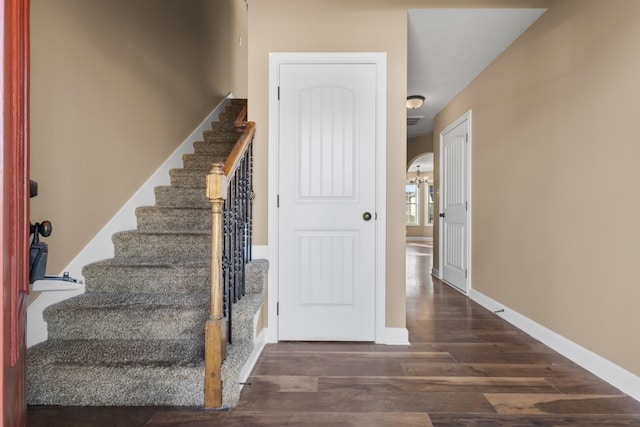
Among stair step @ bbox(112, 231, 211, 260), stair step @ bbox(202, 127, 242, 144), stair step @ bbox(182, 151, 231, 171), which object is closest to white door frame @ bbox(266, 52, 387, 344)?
stair step @ bbox(112, 231, 211, 260)

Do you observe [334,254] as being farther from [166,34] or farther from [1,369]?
[166,34]

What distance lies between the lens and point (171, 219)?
8.50 feet

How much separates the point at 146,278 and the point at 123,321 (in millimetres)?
341

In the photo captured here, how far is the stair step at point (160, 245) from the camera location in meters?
2.35

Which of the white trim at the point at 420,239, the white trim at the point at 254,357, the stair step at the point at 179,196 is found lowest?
the white trim at the point at 254,357

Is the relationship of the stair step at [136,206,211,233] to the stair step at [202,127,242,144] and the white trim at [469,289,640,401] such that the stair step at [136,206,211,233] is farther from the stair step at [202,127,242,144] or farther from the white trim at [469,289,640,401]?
the white trim at [469,289,640,401]

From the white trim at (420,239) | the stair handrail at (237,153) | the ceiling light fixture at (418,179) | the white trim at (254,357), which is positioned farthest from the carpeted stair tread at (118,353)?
the ceiling light fixture at (418,179)

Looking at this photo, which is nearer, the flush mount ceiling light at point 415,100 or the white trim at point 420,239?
the flush mount ceiling light at point 415,100

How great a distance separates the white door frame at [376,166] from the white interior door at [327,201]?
0.12ft

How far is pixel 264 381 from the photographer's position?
186 centimetres

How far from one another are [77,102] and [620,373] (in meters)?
3.63

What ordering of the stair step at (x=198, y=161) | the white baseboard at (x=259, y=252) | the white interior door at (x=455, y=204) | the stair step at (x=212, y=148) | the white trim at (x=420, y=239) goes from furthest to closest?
the white trim at (x=420, y=239) → the white interior door at (x=455, y=204) → the stair step at (x=212, y=148) → the stair step at (x=198, y=161) → the white baseboard at (x=259, y=252)

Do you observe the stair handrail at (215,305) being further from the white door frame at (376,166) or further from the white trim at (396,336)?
the white trim at (396,336)

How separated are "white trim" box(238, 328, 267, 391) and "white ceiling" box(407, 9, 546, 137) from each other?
2.66 metres
